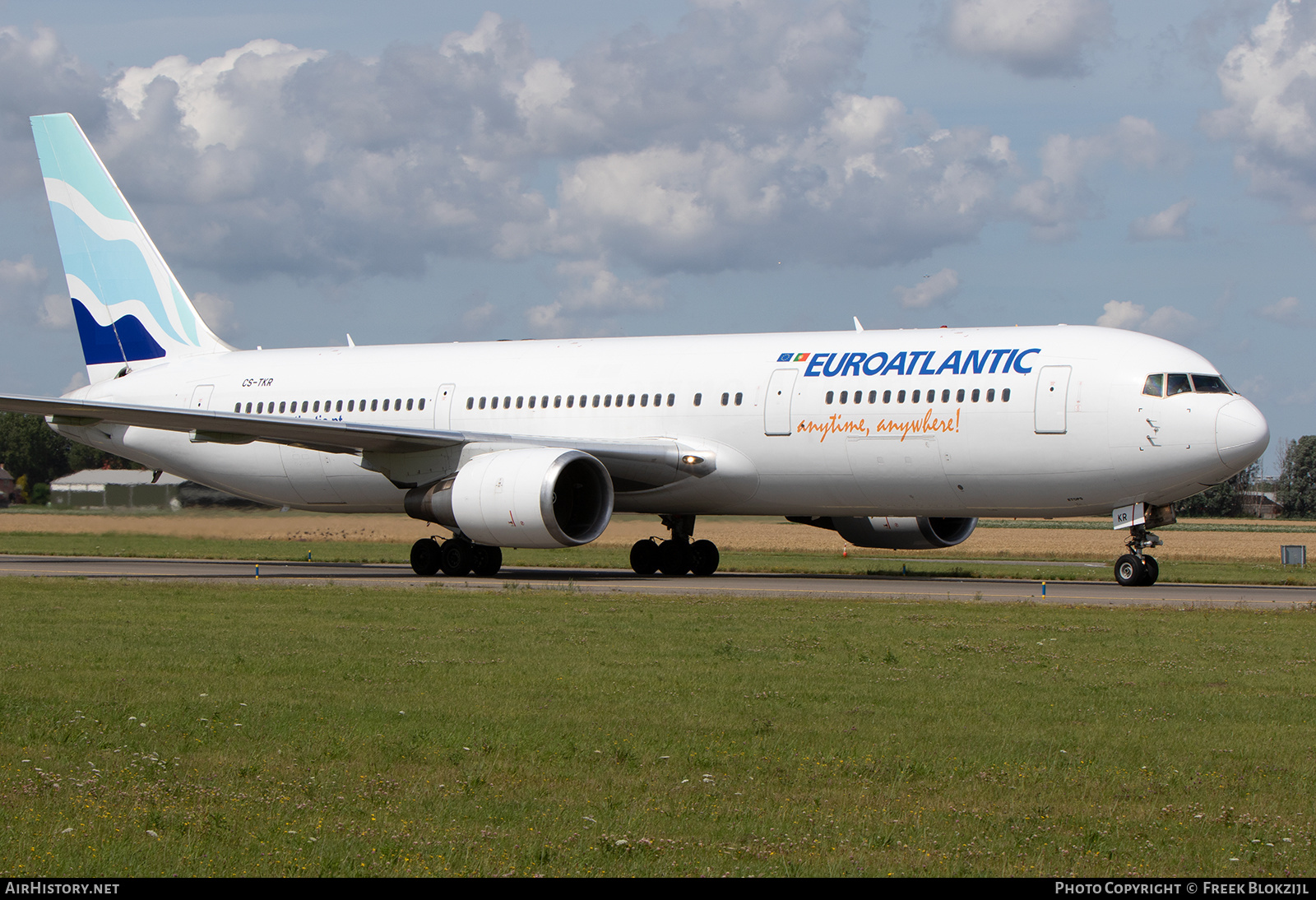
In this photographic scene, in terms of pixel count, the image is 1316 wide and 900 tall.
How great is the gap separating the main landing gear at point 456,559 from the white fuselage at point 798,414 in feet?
8.85

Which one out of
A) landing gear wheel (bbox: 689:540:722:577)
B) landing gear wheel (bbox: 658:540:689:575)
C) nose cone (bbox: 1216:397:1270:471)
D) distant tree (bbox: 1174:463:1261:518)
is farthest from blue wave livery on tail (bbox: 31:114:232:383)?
distant tree (bbox: 1174:463:1261:518)

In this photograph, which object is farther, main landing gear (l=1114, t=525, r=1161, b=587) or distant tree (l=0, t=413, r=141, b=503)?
distant tree (l=0, t=413, r=141, b=503)

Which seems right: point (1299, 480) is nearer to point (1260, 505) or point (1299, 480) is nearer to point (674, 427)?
point (1260, 505)

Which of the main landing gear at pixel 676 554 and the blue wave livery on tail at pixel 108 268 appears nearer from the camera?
the main landing gear at pixel 676 554

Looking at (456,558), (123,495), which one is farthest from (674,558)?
(123,495)

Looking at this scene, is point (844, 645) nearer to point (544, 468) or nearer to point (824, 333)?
point (544, 468)

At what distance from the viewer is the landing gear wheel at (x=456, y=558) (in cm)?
2409

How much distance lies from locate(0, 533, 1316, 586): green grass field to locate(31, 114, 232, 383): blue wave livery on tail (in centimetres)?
454

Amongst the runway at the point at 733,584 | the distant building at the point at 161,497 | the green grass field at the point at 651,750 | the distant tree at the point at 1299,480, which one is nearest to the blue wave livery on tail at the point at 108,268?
the distant building at the point at 161,497

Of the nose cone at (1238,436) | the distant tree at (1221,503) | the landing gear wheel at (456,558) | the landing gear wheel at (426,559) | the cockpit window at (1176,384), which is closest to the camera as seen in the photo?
the nose cone at (1238,436)

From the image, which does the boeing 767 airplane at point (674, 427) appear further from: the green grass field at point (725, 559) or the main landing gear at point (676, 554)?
the green grass field at point (725, 559)

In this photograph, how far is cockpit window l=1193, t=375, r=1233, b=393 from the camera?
67.7ft

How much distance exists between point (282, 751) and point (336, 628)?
21.4ft

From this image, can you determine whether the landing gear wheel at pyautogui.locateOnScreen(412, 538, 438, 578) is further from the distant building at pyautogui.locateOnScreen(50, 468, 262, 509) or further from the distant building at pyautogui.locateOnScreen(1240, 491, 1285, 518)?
the distant building at pyautogui.locateOnScreen(1240, 491, 1285, 518)
